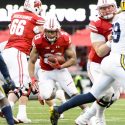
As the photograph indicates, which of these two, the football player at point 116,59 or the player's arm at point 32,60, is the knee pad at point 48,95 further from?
the football player at point 116,59

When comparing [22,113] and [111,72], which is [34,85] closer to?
[22,113]

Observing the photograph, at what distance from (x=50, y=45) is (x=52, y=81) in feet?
1.71

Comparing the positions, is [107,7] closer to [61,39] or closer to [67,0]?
[61,39]

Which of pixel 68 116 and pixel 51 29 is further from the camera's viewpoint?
pixel 68 116

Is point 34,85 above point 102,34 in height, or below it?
below

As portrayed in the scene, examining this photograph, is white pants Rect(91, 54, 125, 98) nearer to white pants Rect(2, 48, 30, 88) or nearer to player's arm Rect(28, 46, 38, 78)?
player's arm Rect(28, 46, 38, 78)

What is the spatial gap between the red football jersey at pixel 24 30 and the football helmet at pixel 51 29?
777 mm

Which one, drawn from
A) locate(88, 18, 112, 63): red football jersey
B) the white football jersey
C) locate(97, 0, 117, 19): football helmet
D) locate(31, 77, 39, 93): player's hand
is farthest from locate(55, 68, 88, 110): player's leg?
the white football jersey

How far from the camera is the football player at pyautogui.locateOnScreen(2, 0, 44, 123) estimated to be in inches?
411

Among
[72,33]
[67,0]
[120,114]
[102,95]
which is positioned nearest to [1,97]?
[102,95]

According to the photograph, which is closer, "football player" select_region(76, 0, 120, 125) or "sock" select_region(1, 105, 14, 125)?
"sock" select_region(1, 105, 14, 125)

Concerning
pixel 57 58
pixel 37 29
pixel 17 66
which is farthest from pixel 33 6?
pixel 57 58

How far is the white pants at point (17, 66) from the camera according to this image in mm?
10398

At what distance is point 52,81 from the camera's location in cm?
1027
